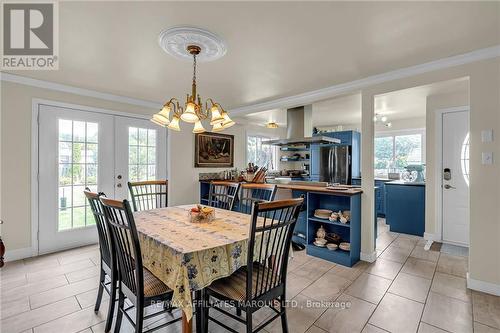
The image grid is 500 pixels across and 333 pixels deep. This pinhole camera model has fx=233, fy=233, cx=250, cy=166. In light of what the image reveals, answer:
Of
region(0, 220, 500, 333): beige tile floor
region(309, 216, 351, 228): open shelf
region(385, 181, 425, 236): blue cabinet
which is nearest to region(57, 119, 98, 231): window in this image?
region(0, 220, 500, 333): beige tile floor

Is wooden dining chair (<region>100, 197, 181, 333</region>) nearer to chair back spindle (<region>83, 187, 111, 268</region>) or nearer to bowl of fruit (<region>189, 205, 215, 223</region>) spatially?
A: chair back spindle (<region>83, 187, 111, 268</region>)

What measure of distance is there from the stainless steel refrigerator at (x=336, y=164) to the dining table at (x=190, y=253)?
4244 millimetres

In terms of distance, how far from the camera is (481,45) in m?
2.17

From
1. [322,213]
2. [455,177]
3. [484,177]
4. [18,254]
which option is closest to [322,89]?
[322,213]

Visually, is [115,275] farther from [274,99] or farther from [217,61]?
[274,99]

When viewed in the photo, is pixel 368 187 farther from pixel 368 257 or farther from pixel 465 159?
pixel 465 159

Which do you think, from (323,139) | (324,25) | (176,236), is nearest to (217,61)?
(324,25)

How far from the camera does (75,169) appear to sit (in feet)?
11.2

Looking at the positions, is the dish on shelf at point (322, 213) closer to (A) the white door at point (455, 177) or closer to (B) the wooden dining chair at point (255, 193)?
(B) the wooden dining chair at point (255, 193)

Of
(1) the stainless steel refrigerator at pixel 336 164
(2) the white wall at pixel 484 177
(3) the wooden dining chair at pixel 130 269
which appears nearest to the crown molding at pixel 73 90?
(3) the wooden dining chair at pixel 130 269

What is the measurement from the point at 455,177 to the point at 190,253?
4148mm

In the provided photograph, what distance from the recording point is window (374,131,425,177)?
18.3ft

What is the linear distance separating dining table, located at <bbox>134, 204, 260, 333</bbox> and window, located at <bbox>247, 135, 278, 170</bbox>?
13.7ft

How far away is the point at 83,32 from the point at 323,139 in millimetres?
3263
